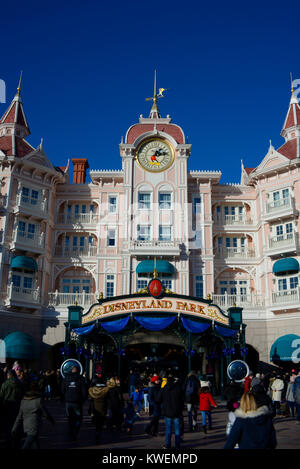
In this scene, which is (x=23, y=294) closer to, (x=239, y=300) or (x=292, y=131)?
(x=239, y=300)

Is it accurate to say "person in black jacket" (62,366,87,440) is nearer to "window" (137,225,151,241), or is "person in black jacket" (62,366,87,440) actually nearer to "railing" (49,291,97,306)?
"railing" (49,291,97,306)

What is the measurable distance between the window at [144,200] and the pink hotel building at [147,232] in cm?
8

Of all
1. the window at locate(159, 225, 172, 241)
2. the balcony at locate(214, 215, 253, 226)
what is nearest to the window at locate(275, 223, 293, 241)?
the balcony at locate(214, 215, 253, 226)

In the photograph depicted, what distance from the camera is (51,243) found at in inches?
1448

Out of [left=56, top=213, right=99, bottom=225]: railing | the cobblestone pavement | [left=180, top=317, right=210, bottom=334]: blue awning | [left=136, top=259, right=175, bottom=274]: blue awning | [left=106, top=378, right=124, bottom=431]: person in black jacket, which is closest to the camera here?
the cobblestone pavement

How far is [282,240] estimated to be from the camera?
34375 millimetres

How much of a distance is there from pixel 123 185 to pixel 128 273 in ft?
24.6

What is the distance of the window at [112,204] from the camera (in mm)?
37438

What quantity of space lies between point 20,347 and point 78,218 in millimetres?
12702

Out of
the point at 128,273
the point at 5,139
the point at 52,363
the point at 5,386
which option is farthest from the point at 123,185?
the point at 5,386

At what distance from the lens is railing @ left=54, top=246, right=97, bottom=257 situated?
36.8 m

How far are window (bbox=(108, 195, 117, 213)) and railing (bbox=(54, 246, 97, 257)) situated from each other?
3465 millimetres

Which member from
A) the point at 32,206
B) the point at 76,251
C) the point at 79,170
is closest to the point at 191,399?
the point at 76,251

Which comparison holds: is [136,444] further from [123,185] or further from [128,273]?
[123,185]
